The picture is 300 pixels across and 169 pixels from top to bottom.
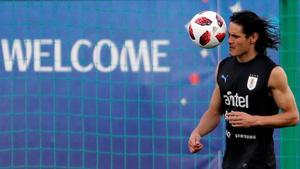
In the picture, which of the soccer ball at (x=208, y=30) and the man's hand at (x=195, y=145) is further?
the soccer ball at (x=208, y=30)

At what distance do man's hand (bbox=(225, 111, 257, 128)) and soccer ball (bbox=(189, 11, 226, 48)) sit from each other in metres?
0.97

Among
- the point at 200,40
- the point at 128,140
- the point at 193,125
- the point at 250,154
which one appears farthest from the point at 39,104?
the point at 250,154

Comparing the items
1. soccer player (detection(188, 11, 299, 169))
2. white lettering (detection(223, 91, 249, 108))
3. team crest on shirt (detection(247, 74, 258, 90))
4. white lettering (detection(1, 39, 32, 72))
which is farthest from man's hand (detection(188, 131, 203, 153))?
white lettering (detection(1, 39, 32, 72))

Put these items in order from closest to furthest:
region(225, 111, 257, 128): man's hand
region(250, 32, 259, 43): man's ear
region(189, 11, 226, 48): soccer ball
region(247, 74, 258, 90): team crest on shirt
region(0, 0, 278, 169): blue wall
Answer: region(225, 111, 257, 128): man's hand, region(247, 74, 258, 90): team crest on shirt, region(250, 32, 259, 43): man's ear, region(189, 11, 226, 48): soccer ball, region(0, 0, 278, 169): blue wall

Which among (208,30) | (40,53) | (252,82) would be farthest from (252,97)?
(40,53)

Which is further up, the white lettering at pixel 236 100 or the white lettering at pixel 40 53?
the white lettering at pixel 40 53

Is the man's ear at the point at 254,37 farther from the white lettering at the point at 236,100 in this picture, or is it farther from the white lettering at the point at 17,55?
the white lettering at the point at 17,55

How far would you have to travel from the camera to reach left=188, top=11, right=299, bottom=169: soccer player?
543 centimetres

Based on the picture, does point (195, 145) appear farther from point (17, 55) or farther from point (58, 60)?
point (17, 55)

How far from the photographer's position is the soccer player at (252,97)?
543cm

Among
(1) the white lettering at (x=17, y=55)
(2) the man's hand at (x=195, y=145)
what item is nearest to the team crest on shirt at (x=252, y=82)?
(2) the man's hand at (x=195, y=145)

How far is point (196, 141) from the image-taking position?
567 centimetres

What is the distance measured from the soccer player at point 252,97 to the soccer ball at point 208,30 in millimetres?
530

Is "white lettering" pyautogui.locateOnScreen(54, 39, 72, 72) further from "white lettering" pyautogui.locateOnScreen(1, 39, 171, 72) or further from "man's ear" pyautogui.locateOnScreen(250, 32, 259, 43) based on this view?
"man's ear" pyautogui.locateOnScreen(250, 32, 259, 43)
